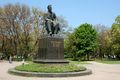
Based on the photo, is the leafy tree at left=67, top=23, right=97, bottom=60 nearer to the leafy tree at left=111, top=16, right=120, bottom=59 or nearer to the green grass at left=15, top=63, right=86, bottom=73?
the leafy tree at left=111, top=16, right=120, bottom=59

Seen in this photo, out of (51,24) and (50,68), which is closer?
(50,68)

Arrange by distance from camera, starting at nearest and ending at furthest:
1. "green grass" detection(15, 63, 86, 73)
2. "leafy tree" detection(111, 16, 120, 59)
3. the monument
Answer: "green grass" detection(15, 63, 86, 73), the monument, "leafy tree" detection(111, 16, 120, 59)

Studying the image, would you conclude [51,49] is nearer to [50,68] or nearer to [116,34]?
[50,68]

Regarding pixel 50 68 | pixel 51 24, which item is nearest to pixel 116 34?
pixel 51 24

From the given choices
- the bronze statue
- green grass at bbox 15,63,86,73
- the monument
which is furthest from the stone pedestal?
the bronze statue

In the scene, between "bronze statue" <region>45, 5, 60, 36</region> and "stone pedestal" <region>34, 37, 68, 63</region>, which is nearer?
"stone pedestal" <region>34, 37, 68, 63</region>

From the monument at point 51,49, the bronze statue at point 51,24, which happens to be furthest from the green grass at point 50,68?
the bronze statue at point 51,24

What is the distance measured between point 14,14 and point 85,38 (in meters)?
17.6

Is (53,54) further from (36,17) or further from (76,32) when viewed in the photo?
(76,32)

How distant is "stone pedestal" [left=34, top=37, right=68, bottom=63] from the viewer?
1902 centimetres

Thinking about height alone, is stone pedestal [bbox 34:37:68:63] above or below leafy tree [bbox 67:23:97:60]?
below

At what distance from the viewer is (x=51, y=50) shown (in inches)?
750

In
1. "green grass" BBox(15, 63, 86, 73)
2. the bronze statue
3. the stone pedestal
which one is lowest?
"green grass" BBox(15, 63, 86, 73)

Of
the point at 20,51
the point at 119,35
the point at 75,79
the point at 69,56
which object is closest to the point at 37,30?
the point at 20,51
